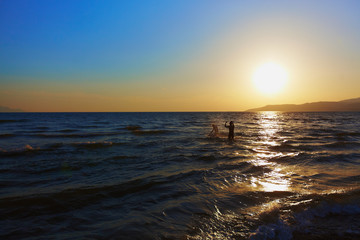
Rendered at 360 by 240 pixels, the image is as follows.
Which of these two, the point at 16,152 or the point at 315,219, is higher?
the point at 315,219

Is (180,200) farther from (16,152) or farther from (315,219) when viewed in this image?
(16,152)

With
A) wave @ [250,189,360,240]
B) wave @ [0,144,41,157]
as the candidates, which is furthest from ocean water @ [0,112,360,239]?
wave @ [0,144,41,157]

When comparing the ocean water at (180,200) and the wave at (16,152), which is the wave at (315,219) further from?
the wave at (16,152)

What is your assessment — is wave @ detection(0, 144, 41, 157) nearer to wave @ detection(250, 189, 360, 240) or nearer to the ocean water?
the ocean water

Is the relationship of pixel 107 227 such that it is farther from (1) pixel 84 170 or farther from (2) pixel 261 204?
(1) pixel 84 170

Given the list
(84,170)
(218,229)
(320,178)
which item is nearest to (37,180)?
(84,170)

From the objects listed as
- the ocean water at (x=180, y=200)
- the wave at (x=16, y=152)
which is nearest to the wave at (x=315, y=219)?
the ocean water at (x=180, y=200)

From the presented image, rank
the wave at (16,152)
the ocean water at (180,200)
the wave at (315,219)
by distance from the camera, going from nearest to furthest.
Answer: the wave at (315,219)
the ocean water at (180,200)
the wave at (16,152)

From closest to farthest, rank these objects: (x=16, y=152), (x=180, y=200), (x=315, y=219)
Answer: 1. (x=315, y=219)
2. (x=180, y=200)
3. (x=16, y=152)

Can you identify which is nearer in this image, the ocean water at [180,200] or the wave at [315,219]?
the wave at [315,219]

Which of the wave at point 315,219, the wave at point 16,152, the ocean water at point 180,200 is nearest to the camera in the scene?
the wave at point 315,219

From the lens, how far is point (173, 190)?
683 centimetres

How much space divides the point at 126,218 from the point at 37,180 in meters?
5.53

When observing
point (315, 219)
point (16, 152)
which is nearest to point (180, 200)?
point (315, 219)
